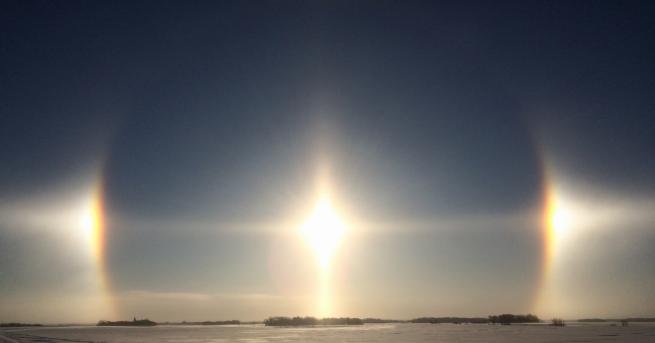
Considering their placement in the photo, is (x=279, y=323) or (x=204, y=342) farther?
(x=279, y=323)

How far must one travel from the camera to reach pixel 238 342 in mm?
55094

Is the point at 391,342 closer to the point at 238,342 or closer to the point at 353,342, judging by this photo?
the point at 353,342

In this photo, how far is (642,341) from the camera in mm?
49406

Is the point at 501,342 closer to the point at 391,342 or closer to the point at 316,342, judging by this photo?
the point at 391,342

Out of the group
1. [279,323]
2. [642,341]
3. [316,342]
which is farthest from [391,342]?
[279,323]

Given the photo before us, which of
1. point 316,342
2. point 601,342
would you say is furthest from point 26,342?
point 601,342

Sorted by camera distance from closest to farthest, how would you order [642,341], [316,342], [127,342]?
1. [642,341]
2. [316,342]
3. [127,342]

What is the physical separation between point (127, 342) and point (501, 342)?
115 ft

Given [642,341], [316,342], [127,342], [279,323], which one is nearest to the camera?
[642,341]

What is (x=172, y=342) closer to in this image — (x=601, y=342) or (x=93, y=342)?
(x=93, y=342)

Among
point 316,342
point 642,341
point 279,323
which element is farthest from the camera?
point 279,323

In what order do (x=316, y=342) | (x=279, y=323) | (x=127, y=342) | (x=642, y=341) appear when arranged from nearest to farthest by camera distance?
(x=642, y=341) → (x=316, y=342) → (x=127, y=342) → (x=279, y=323)

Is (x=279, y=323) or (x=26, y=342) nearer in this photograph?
(x=26, y=342)

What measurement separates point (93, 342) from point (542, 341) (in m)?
43.0
